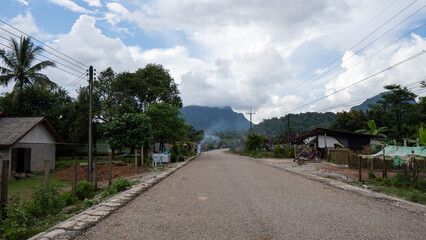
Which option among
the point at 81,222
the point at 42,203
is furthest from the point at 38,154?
the point at 81,222

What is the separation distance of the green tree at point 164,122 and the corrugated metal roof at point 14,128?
29.2 feet

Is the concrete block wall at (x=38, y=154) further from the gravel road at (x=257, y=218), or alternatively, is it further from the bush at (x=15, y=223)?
the gravel road at (x=257, y=218)

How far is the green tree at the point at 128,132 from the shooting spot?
61.0ft

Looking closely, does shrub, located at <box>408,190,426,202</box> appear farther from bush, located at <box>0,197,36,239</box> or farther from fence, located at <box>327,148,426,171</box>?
bush, located at <box>0,197,36,239</box>

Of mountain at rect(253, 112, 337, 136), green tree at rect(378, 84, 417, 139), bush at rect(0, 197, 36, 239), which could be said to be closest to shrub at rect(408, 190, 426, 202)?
bush at rect(0, 197, 36, 239)

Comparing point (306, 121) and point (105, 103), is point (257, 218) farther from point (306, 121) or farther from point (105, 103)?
point (306, 121)

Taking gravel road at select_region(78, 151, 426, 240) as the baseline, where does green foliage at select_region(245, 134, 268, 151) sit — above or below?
above

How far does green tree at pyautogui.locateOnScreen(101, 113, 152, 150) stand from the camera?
18594mm

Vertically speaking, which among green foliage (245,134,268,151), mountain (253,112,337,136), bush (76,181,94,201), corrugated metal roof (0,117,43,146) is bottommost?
bush (76,181,94,201)

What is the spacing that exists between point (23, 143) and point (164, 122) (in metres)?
11.7

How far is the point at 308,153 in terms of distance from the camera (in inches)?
985

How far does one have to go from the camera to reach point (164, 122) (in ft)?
81.5

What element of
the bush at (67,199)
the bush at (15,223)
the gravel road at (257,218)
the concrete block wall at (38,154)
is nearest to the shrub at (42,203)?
the bush at (67,199)

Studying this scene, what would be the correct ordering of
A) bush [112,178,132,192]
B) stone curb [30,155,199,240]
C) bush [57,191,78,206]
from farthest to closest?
bush [112,178,132,192] → bush [57,191,78,206] → stone curb [30,155,199,240]
